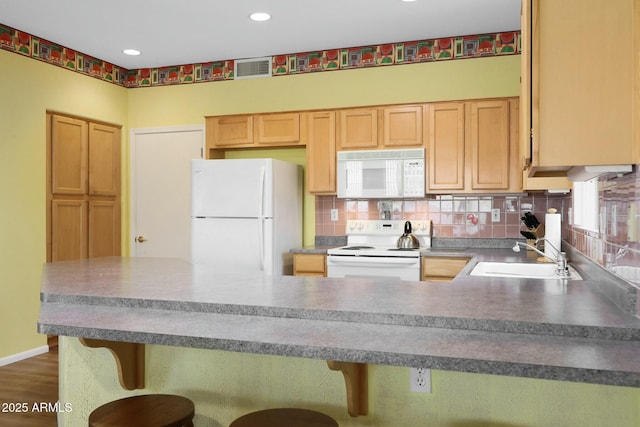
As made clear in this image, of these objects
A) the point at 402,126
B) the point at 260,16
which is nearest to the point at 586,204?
the point at 402,126

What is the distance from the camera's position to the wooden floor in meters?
3.19

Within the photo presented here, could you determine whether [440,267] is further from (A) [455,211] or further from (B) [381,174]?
(B) [381,174]

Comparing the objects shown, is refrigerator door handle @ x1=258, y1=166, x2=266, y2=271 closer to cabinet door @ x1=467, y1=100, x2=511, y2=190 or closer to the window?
cabinet door @ x1=467, y1=100, x2=511, y2=190

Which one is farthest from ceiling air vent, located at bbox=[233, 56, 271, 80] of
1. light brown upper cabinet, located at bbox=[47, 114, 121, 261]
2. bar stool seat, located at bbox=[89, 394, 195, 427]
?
bar stool seat, located at bbox=[89, 394, 195, 427]

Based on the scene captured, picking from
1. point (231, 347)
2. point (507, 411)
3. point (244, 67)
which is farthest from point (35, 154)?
point (507, 411)

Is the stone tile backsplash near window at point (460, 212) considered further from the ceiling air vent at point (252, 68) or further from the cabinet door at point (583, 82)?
the cabinet door at point (583, 82)

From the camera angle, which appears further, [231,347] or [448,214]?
[448,214]

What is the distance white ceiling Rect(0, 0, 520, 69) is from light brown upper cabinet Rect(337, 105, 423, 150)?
620 millimetres

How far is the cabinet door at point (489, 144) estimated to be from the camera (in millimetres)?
4246

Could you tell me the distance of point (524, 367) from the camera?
1.25 meters

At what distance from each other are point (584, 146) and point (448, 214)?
9.98 feet

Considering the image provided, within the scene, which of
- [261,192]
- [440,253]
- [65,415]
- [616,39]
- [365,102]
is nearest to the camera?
[616,39]

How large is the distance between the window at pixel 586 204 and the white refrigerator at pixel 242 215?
2.30m

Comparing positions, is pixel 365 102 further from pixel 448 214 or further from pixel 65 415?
pixel 65 415
